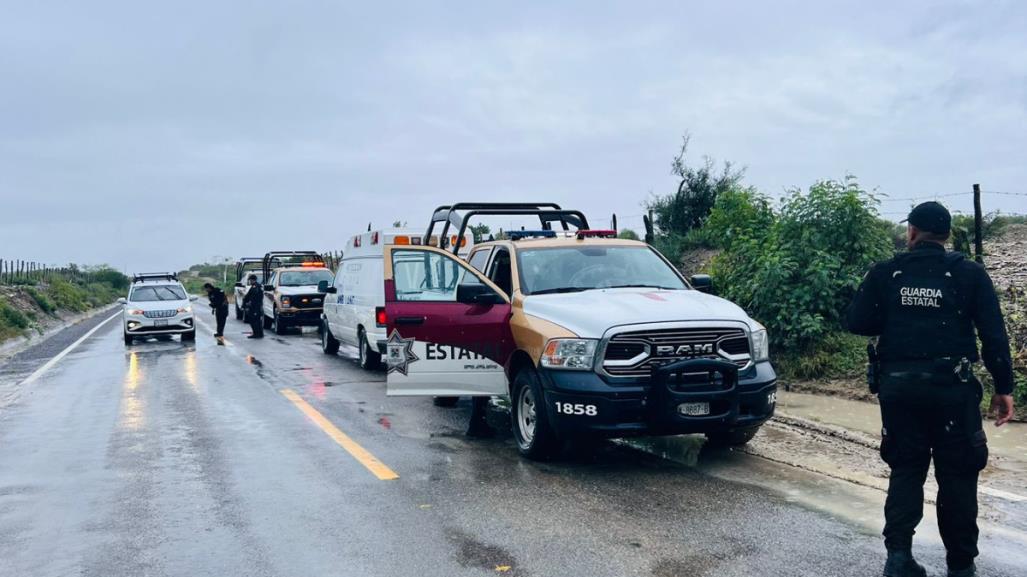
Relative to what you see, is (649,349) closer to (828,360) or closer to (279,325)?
(828,360)

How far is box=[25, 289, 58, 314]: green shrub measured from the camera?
124 feet

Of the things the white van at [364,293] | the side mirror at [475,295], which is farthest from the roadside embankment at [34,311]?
the side mirror at [475,295]

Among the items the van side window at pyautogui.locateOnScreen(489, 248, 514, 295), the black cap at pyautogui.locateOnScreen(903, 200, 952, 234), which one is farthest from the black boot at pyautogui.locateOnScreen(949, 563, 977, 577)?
the van side window at pyautogui.locateOnScreen(489, 248, 514, 295)

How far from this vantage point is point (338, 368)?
15375 mm

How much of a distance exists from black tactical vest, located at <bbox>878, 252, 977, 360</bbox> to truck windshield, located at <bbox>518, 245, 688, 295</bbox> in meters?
3.56

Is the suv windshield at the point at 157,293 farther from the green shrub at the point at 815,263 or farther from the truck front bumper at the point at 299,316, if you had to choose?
the green shrub at the point at 815,263

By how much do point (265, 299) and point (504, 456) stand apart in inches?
763

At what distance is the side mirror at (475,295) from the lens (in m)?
7.88

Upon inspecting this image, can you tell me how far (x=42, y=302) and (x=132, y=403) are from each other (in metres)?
30.5

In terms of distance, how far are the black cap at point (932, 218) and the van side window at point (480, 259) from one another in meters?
5.04

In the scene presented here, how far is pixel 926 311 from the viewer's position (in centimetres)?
463

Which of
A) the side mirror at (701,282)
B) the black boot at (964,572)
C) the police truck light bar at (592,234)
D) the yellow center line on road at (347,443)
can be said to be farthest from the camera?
the police truck light bar at (592,234)

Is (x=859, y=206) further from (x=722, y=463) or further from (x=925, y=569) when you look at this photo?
(x=925, y=569)

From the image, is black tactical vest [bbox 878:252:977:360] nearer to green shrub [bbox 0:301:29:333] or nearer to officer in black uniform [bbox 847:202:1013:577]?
officer in black uniform [bbox 847:202:1013:577]
